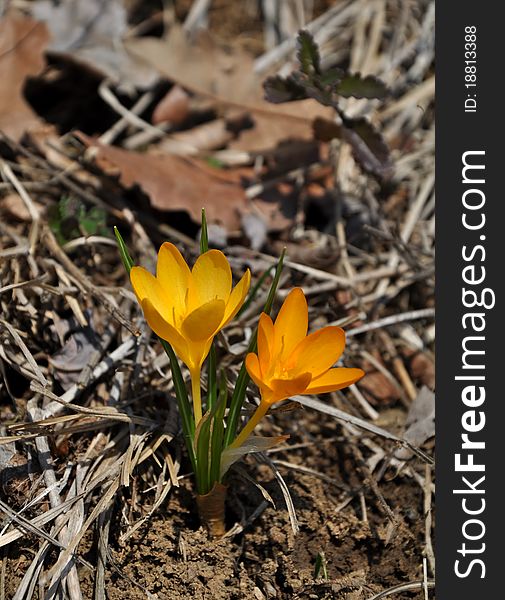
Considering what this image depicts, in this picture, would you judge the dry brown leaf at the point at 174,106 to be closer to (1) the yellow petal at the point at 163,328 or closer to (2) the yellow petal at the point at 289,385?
(1) the yellow petal at the point at 163,328

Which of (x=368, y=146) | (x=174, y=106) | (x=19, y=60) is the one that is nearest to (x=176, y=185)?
(x=174, y=106)

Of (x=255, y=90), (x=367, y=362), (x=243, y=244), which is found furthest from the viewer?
(x=255, y=90)

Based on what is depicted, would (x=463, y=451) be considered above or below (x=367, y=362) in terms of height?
below

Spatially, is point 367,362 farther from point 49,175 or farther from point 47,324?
point 49,175

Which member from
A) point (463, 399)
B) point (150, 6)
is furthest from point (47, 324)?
point (150, 6)

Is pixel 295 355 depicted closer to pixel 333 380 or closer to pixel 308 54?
pixel 333 380
